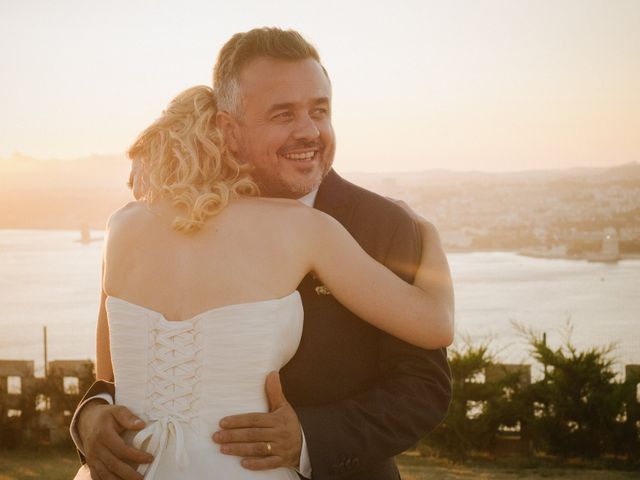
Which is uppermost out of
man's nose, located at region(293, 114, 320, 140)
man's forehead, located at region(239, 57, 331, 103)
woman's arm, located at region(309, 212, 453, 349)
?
man's forehead, located at region(239, 57, 331, 103)

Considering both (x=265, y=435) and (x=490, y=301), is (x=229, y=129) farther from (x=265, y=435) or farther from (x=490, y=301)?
(x=490, y=301)

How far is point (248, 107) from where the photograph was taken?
7.69 ft

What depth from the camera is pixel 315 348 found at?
220 cm

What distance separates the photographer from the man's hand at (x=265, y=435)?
1.93 m

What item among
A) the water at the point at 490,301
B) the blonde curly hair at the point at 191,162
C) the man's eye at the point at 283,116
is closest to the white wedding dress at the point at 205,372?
the blonde curly hair at the point at 191,162

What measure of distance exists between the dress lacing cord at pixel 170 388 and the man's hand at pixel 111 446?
31mm

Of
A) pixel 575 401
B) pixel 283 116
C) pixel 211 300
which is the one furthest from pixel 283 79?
pixel 575 401

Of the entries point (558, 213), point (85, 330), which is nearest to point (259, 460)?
point (85, 330)

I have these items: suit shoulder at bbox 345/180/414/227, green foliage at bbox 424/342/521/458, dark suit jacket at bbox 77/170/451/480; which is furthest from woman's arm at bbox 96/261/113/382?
green foliage at bbox 424/342/521/458

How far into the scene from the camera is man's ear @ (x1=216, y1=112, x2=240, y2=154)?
238cm

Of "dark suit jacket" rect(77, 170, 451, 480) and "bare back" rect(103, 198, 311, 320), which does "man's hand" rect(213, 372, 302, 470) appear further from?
"bare back" rect(103, 198, 311, 320)

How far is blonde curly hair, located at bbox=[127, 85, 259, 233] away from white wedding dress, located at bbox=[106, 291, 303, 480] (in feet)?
0.87

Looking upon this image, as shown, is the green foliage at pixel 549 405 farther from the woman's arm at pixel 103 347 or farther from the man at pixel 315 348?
the woman's arm at pixel 103 347

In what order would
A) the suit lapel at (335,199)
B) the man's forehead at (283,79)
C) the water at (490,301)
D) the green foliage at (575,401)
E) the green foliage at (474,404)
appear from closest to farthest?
the man's forehead at (283,79) < the suit lapel at (335,199) < the green foliage at (575,401) < the green foliage at (474,404) < the water at (490,301)
